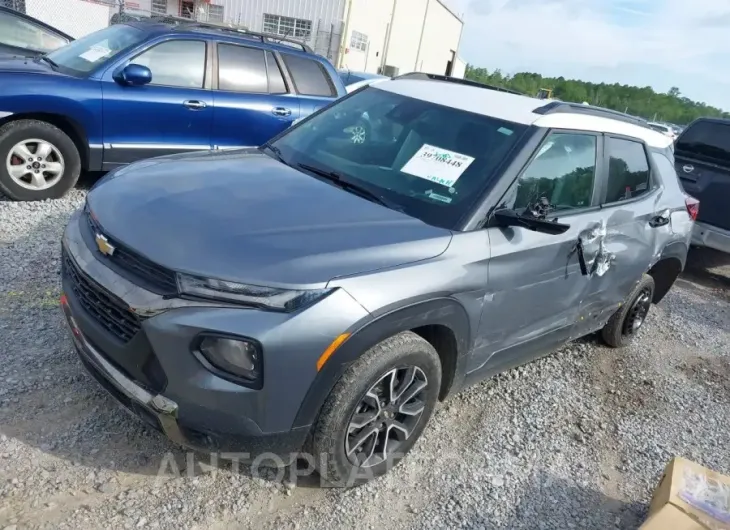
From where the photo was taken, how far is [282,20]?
27422 mm

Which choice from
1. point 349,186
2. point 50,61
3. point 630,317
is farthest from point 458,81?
point 50,61

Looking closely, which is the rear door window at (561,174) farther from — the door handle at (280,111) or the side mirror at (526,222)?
the door handle at (280,111)

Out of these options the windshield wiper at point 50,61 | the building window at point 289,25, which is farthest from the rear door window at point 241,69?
the building window at point 289,25

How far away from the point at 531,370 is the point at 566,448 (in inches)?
33.2

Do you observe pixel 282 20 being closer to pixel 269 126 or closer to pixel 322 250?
pixel 269 126

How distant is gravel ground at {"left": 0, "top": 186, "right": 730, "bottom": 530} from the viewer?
2562 millimetres

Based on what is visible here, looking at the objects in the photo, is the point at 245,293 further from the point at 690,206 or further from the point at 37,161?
the point at 37,161

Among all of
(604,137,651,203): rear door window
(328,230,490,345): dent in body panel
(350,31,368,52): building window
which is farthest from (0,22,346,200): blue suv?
(350,31,368,52): building window

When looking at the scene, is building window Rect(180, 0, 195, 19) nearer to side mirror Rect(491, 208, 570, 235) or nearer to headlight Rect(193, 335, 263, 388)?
side mirror Rect(491, 208, 570, 235)

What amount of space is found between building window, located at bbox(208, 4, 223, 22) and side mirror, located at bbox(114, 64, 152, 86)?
23.9 metres

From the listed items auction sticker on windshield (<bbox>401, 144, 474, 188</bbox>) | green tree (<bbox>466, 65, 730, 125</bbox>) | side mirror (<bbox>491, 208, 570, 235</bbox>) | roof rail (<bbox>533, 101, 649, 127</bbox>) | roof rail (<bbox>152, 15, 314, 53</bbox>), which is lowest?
green tree (<bbox>466, 65, 730, 125</bbox>)

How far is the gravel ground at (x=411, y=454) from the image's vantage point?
2.56m

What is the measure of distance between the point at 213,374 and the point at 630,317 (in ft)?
12.2

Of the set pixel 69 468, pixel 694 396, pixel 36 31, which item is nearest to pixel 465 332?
pixel 69 468
